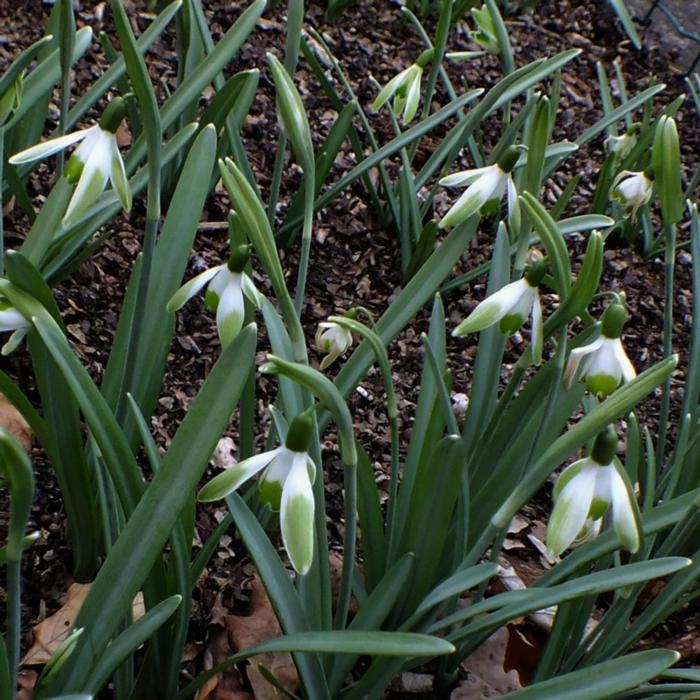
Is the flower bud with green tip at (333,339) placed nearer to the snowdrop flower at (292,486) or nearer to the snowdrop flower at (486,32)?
the snowdrop flower at (292,486)

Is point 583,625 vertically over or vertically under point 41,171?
under

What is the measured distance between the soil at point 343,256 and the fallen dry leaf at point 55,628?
0.03 metres

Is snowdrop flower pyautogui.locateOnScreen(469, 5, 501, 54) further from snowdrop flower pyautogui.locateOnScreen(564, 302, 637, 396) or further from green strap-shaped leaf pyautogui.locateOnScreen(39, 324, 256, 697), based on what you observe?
green strap-shaped leaf pyautogui.locateOnScreen(39, 324, 256, 697)

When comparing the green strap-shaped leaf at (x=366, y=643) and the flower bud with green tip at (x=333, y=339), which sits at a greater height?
the flower bud with green tip at (x=333, y=339)

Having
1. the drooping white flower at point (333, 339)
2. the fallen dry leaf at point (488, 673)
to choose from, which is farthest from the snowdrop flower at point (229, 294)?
the fallen dry leaf at point (488, 673)

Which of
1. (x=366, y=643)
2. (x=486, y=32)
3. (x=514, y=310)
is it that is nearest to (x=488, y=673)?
(x=366, y=643)

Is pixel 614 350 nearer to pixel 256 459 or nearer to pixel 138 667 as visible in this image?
pixel 256 459

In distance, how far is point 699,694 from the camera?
58.7 inches

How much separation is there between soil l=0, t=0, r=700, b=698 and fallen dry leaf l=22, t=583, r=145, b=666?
28mm

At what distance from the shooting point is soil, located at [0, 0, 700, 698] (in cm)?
191

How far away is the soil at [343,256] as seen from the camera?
1907 millimetres

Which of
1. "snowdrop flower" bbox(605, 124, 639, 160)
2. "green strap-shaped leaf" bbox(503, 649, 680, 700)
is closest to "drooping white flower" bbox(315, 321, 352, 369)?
"green strap-shaped leaf" bbox(503, 649, 680, 700)

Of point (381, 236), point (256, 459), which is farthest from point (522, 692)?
point (381, 236)

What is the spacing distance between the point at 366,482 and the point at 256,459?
0.53 metres
